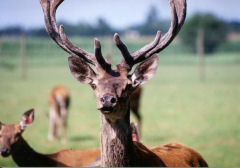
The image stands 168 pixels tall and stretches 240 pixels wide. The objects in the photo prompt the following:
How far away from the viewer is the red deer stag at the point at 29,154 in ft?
18.1

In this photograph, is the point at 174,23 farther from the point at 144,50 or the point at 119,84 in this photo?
the point at 119,84

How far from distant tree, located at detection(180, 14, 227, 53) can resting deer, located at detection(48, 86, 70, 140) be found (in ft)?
60.2

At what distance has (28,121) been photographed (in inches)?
237

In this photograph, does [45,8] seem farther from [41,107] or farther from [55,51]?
[55,51]

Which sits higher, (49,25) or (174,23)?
(49,25)

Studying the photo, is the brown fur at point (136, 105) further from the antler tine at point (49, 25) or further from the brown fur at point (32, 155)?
the antler tine at point (49, 25)

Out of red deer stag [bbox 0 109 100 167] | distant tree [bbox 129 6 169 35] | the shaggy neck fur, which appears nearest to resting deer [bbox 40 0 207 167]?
red deer stag [bbox 0 109 100 167]

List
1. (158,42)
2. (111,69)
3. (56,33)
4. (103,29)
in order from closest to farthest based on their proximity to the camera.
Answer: (111,69)
(158,42)
(56,33)
(103,29)

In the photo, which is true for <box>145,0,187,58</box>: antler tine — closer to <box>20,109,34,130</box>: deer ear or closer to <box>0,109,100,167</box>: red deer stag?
<box>0,109,100,167</box>: red deer stag

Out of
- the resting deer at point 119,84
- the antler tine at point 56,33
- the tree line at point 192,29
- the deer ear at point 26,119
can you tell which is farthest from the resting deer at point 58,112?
the tree line at point 192,29

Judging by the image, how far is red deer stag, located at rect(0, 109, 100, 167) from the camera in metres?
5.53

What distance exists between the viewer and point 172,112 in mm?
13703

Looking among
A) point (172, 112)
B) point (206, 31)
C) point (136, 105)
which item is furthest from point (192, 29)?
point (136, 105)

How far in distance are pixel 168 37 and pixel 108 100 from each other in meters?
1.21
